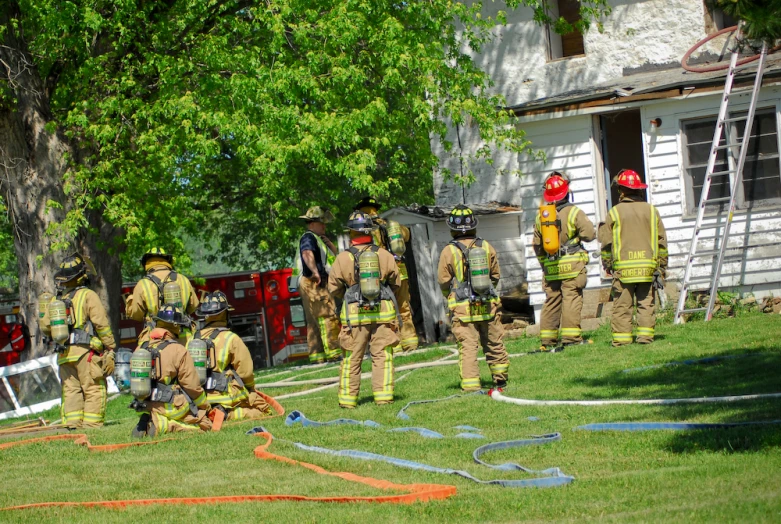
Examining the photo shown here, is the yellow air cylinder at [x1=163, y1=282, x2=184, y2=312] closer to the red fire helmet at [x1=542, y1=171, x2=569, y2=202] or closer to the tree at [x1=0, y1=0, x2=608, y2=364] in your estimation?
the tree at [x1=0, y1=0, x2=608, y2=364]

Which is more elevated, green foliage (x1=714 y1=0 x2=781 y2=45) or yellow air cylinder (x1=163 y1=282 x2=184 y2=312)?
green foliage (x1=714 y1=0 x2=781 y2=45)

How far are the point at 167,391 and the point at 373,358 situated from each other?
1.99 m

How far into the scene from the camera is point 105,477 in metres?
7.56

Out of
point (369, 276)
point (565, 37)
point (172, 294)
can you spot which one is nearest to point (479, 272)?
point (369, 276)

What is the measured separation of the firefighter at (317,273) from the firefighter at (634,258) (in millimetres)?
4295

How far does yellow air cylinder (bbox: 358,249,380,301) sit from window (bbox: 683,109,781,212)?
8.02 m

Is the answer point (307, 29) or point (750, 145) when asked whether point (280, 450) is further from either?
point (750, 145)

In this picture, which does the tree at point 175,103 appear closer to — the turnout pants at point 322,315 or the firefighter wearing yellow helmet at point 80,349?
the turnout pants at point 322,315

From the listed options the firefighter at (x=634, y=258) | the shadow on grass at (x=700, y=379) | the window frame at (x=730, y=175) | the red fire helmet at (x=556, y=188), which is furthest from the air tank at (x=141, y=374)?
the window frame at (x=730, y=175)

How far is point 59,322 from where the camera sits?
10.9 meters

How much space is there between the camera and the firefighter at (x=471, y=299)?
10125 mm

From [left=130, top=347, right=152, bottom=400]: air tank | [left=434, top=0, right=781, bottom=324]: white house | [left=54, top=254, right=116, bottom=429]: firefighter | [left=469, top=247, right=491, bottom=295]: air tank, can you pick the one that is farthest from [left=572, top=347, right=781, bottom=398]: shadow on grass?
[left=434, top=0, right=781, bottom=324]: white house

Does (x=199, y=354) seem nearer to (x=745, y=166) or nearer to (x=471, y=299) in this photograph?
(x=471, y=299)

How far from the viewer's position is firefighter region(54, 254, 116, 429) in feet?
36.5
